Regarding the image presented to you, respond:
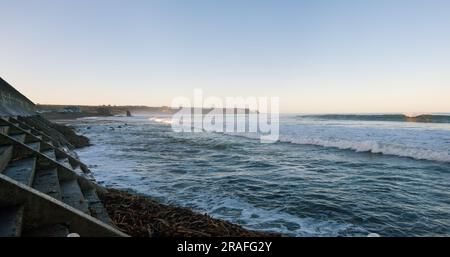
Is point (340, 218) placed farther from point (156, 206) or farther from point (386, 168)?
point (386, 168)

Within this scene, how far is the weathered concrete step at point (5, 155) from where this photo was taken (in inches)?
157

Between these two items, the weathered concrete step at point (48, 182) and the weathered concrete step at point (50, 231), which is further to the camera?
the weathered concrete step at point (48, 182)

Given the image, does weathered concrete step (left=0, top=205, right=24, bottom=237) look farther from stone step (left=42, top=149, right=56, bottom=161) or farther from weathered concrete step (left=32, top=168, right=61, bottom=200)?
stone step (left=42, top=149, right=56, bottom=161)

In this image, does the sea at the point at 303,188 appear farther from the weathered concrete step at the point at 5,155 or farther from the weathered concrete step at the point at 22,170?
the weathered concrete step at the point at 5,155

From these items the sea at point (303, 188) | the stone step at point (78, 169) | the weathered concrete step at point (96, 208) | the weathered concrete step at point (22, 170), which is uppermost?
the weathered concrete step at point (22, 170)

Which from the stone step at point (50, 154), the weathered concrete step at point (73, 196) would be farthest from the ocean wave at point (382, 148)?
the stone step at point (50, 154)

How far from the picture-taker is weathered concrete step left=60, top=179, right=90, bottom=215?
4.05 m

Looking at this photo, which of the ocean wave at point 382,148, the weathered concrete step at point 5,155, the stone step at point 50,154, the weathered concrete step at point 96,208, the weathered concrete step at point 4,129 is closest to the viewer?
the weathered concrete step at point 5,155

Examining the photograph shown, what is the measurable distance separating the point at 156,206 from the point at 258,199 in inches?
115

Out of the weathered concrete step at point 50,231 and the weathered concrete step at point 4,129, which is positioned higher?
the weathered concrete step at point 4,129

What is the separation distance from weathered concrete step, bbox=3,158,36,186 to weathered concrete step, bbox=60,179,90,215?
1.98 ft

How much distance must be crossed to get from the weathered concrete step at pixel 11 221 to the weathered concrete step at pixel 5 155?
5.65ft

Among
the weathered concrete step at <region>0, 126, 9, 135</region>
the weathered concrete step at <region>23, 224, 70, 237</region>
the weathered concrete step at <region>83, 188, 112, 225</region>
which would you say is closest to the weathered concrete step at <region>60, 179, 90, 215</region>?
the weathered concrete step at <region>83, 188, 112, 225</region>
